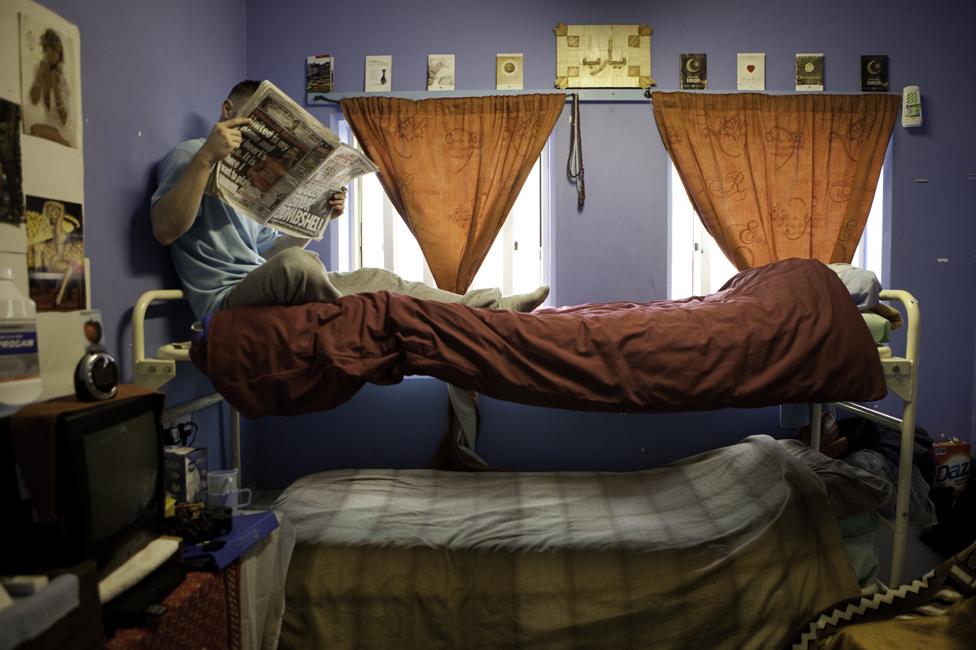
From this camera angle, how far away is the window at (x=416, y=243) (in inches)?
108

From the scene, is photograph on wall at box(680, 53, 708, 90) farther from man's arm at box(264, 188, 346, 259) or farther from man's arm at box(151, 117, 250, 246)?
man's arm at box(151, 117, 250, 246)

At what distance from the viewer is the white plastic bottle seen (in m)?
1.05

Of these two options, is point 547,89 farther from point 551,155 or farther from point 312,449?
point 312,449

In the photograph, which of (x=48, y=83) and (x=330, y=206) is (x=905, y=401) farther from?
(x=48, y=83)

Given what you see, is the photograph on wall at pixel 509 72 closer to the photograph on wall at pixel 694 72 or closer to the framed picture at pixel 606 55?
the framed picture at pixel 606 55

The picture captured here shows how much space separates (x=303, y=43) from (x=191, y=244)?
1.29 m

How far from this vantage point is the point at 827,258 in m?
2.60

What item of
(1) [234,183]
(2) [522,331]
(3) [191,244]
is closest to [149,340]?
(3) [191,244]

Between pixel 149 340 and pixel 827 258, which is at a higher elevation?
pixel 827 258

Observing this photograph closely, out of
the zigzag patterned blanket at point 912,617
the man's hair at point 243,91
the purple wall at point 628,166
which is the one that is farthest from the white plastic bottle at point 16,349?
the zigzag patterned blanket at point 912,617

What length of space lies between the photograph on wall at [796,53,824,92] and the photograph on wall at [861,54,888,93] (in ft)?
0.59

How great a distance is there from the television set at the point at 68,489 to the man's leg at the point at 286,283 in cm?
41

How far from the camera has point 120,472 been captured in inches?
42.2

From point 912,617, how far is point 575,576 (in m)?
0.77
